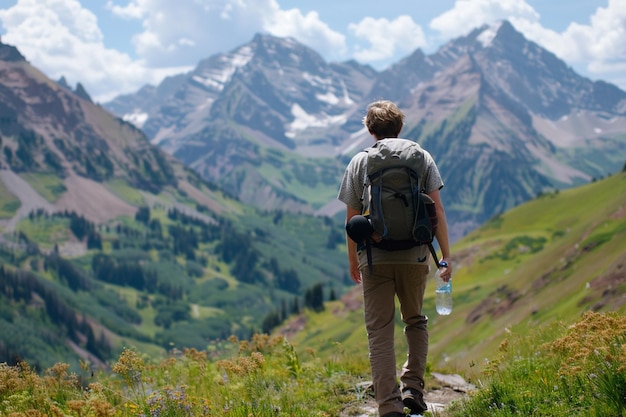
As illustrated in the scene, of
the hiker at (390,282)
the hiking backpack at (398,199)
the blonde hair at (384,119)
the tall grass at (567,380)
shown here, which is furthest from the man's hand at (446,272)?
the blonde hair at (384,119)

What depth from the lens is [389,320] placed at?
9.95m

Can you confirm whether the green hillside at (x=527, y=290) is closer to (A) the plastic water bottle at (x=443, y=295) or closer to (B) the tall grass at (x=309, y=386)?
(B) the tall grass at (x=309, y=386)

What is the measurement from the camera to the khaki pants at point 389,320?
31.3 feet

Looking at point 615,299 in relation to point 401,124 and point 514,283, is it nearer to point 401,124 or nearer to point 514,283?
point 401,124

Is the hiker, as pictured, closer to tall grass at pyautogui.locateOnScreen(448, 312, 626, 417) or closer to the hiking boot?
the hiking boot

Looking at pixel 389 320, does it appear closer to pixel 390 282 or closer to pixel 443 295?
pixel 390 282

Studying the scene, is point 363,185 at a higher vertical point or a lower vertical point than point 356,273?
higher

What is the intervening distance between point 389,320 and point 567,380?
109 inches

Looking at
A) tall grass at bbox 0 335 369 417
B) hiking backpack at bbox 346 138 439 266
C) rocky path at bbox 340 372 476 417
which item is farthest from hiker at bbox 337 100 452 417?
tall grass at bbox 0 335 369 417

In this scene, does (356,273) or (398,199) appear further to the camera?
(356,273)

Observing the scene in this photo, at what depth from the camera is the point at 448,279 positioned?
1019 centimetres

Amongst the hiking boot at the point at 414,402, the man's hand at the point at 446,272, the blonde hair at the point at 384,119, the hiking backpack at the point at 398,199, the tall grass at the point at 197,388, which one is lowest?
the tall grass at the point at 197,388

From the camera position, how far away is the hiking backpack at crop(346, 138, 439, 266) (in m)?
9.26

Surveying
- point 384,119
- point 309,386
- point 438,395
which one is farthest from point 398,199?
point 438,395
